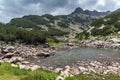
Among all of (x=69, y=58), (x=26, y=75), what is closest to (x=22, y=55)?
(x=69, y=58)

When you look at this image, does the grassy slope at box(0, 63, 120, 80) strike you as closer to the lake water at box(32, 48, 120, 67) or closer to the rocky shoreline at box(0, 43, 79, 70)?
the rocky shoreline at box(0, 43, 79, 70)

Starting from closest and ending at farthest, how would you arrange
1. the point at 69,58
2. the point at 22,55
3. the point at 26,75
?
the point at 26,75 → the point at 69,58 → the point at 22,55

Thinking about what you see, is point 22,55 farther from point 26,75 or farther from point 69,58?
point 26,75

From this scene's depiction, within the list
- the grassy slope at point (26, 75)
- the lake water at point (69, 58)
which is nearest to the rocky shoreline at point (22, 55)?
the lake water at point (69, 58)

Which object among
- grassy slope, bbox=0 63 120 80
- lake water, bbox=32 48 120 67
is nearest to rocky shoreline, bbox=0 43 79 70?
lake water, bbox=32 48 120 67

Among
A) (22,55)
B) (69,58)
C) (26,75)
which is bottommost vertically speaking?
(69,58)

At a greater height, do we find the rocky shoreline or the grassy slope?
the grassy slope

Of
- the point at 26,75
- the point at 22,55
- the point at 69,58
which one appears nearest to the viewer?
the point at 26,75

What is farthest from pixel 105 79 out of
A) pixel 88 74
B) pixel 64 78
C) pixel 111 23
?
pixel 111 23

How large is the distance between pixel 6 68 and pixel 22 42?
9365 centimetres

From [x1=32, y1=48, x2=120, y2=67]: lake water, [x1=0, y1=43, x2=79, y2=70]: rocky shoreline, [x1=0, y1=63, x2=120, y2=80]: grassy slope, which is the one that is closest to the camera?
[x1=0, y1=63, x2=120, y2=80]: grassy slope

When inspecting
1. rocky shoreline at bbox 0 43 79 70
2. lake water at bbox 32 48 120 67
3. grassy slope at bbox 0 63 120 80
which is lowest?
lake water at bbox 32 48 120 67

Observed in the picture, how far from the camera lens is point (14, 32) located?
126m

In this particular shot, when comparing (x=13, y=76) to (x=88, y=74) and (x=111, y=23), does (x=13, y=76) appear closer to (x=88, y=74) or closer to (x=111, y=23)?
(x=88, y=74)
